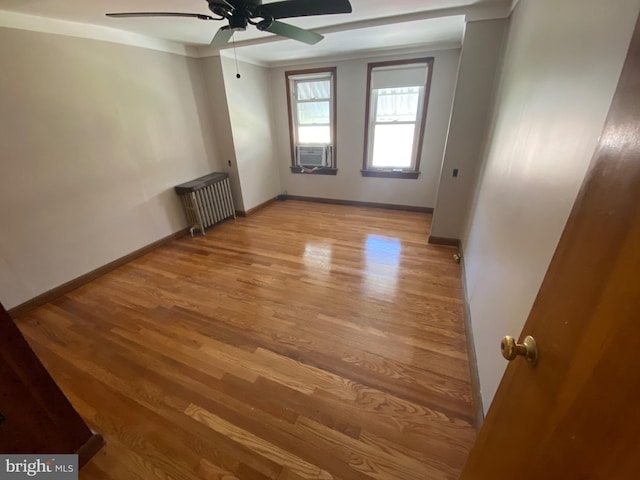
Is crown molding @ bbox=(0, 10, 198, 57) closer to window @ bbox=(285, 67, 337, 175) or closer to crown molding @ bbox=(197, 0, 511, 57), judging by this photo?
crown molding @ bbox=(197, 0, 511, 57)

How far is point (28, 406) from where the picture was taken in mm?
992

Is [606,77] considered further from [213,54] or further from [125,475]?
[213,54]

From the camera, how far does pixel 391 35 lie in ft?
9.34

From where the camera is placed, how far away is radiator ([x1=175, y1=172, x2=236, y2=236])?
336 cm

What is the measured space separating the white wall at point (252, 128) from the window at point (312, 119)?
0.40 meters

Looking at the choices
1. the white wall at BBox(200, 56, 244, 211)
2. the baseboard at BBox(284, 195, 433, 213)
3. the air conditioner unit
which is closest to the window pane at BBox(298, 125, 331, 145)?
the air conditioner unit

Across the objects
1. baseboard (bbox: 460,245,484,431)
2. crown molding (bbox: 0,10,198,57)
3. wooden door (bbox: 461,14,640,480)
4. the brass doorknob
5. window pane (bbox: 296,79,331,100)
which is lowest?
baseboard (bbox: 460,245,484,431)

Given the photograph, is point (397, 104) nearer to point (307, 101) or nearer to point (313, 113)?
point (313, 113)

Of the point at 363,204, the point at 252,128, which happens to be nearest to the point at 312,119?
the point at 252,128

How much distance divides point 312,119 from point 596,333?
4.55 m

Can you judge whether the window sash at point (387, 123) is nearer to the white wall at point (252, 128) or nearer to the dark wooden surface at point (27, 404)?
the white wall at point (252, 128)

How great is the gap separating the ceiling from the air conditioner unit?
138 centimetres

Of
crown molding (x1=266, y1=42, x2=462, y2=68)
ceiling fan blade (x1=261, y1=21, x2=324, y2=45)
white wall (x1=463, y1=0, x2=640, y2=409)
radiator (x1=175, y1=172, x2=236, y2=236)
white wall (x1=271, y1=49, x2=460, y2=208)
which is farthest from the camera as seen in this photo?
white wall (x1=271, y1=49, x2=460, y2=208)

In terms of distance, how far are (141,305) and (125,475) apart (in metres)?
1.38
